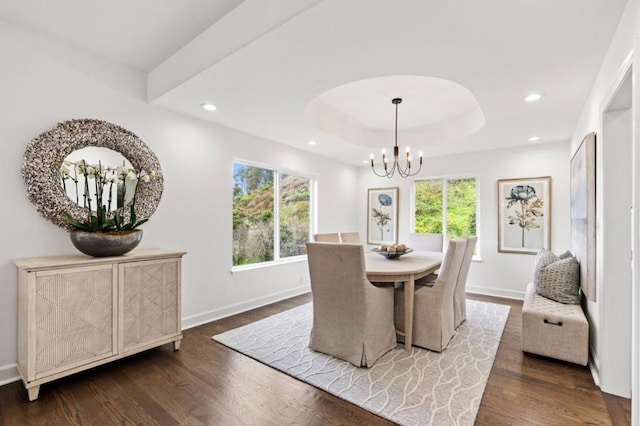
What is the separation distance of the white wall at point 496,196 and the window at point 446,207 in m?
0.14

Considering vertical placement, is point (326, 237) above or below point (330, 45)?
below

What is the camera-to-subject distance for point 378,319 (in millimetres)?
2568

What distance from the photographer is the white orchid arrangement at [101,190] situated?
7.70 ft

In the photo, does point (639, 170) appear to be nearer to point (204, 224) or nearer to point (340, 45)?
point (340, 45)

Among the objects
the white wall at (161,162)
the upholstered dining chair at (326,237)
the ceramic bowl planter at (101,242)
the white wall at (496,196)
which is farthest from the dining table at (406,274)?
the white wall at (496,196)

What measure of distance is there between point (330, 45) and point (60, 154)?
226 cm

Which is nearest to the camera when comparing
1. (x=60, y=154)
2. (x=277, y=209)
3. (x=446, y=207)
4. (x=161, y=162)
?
(x=60, y=154)

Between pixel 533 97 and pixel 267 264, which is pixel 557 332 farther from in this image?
pixel 267 264

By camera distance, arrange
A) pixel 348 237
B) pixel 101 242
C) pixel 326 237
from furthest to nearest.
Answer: pixel 348 237 → pixel 326 237 → pixel 101 242

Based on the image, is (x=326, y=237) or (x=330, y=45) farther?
(x=326, y=237)

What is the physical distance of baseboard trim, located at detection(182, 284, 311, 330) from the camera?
3.34m

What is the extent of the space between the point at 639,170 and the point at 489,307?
317 centimetres

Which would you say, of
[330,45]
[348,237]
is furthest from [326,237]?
[330,45]

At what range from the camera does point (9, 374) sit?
2193 mm
